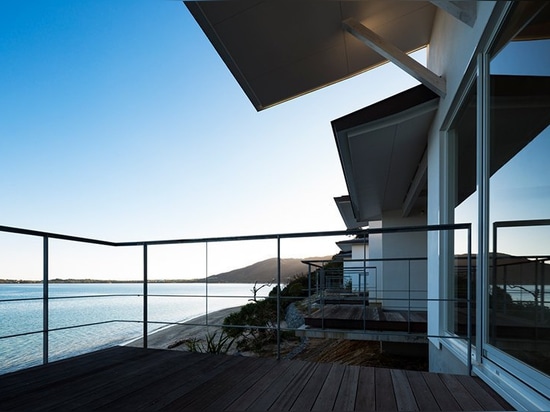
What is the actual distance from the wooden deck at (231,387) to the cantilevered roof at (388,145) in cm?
171

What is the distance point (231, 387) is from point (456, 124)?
1891 millimetres

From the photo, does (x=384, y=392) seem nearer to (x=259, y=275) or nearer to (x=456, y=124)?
(x=456, y=124)

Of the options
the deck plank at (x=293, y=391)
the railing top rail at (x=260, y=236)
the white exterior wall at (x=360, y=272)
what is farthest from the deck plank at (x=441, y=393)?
the white exterior wall at (x=360, y=272)

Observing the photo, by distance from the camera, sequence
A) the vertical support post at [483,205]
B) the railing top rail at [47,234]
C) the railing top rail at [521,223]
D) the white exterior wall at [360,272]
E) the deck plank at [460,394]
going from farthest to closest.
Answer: the white exterior wall at [360,272] < the railing top rail at [47,234] < the vertical support post at [483,205] < the deck plank at [460,394] < the railing top rail at [521,223]

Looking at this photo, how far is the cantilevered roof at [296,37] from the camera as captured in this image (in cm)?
198

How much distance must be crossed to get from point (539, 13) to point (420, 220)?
4972mm

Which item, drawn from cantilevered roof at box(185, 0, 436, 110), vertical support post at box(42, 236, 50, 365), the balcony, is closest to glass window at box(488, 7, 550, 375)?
the balcony

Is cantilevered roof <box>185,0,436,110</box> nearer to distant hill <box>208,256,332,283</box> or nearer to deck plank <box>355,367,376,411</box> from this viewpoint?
distant hill <box>208,256,332,283</box>

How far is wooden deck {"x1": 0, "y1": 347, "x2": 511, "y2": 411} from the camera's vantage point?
3.47 ft

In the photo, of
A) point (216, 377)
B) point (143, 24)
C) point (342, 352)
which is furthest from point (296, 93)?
point (143, 24)

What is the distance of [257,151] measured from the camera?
8773 mm

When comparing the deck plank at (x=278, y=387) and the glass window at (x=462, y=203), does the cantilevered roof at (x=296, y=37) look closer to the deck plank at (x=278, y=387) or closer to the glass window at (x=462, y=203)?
the glass window at (x=462, y=203)

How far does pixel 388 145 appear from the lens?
9.80 feet

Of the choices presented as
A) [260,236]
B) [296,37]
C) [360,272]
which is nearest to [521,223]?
[260,236]
